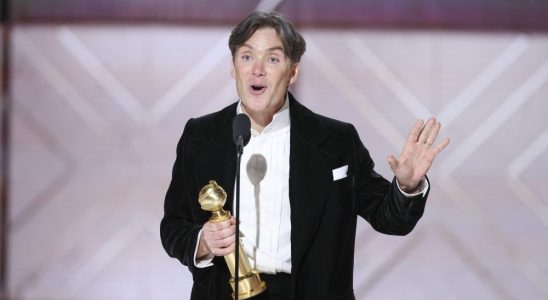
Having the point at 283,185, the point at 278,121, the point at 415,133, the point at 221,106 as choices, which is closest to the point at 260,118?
the point at 278,121

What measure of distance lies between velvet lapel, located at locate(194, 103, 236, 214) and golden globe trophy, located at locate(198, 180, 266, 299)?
0.23m

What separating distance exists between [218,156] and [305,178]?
0.71 feet

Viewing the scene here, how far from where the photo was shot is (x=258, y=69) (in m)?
1.72

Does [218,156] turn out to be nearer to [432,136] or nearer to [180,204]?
[180,204]

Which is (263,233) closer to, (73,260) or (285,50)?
(285,50)

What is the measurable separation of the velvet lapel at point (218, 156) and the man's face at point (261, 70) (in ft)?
0.30

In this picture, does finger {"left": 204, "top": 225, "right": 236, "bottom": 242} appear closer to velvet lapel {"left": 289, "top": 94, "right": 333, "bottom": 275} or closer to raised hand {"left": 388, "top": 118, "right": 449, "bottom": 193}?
velvet lapel {"left": 289, "top": 94, "right": 333, "bottom": 275}

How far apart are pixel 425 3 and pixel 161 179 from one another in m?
1.27

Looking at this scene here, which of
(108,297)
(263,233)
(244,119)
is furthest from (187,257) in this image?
(108,297)

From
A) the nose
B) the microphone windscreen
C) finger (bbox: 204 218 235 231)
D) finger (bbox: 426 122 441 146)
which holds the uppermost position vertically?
the nose

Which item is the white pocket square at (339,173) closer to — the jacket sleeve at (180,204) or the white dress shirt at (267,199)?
the white dress shirt at (267,199)

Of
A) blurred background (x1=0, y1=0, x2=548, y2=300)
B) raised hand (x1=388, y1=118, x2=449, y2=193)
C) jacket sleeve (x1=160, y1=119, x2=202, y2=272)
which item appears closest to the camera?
raised hand (x1=388, y1=118, x2=449, y2=193)

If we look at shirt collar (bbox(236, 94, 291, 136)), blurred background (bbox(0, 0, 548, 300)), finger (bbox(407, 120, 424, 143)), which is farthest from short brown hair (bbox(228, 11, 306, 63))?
blurred background (bbox(0, 0, 548, 300))

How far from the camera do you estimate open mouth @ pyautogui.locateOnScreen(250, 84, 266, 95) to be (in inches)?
68.2
